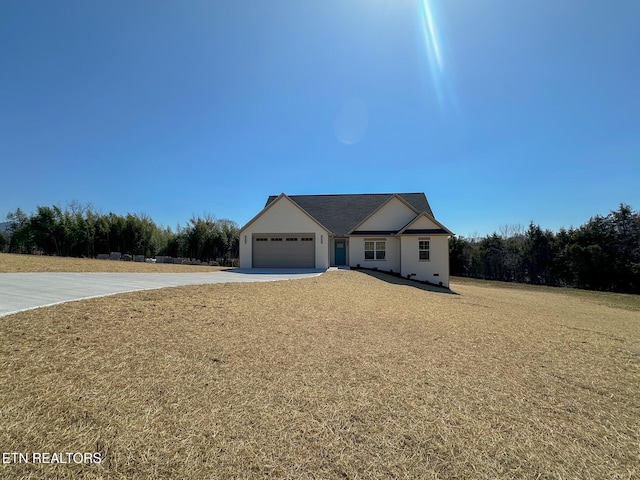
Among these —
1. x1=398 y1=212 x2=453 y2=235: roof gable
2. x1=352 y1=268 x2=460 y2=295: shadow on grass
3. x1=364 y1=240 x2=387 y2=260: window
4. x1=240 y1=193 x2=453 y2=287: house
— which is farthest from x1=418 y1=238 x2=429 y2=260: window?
x1=364 y1=240 x2=387 y2=260: window

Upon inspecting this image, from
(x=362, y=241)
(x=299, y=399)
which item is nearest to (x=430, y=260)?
(x=362, y=241)

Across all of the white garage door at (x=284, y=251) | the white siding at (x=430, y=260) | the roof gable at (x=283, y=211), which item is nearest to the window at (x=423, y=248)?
the white siding at (x=430, y=260)

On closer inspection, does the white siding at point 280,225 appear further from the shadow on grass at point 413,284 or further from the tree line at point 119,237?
the tree line at point 119,237

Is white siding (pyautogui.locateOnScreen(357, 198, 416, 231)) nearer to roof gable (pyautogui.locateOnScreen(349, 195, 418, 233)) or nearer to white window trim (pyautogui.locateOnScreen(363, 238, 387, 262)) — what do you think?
roof gable (pyautogui.locateOnScreen(349, 195, 418, 233))

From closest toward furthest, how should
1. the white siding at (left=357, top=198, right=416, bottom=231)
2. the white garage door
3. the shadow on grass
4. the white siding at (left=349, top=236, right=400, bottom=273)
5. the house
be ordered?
1. the shadow on grass
2. the house
3. the white garage door
4. the white siding at (left=349, top=236, right=400, bottom=273)
5. the white siding at (left=357, top=198, right=416, bottom=231)

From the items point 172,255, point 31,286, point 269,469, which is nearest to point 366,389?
point 269,469

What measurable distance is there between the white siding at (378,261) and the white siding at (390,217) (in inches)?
40.2

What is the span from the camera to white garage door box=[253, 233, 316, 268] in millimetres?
19391

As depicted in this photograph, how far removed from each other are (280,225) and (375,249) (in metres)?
6.69

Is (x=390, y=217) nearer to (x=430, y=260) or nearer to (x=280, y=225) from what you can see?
(x=430, y=260)

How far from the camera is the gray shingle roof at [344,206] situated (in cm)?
2311

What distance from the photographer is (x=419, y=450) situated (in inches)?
98.7

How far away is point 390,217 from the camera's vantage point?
67.5 feet

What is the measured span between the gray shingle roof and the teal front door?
0.80 metres
